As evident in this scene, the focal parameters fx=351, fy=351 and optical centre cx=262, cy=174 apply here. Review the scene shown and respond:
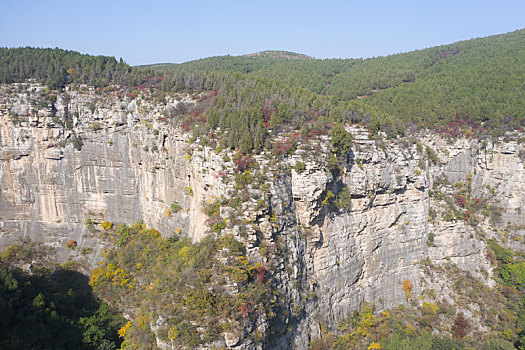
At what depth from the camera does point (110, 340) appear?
1146 inches

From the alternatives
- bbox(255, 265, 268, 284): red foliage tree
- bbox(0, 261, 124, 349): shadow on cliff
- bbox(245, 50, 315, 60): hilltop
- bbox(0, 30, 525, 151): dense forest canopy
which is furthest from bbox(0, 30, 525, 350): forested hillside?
bbox(245, 50, 315, 60): hilltop

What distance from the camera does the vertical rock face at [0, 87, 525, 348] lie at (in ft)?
98.8

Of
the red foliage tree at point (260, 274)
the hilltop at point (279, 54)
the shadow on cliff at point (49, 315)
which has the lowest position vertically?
the shadow on cliff at point (49, 315)

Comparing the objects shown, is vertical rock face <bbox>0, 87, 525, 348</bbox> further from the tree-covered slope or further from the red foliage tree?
the tree-covered slope

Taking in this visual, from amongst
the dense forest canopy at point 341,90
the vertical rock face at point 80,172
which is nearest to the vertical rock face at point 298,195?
the vertical rock face at point 80,172

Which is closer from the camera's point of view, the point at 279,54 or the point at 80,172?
the point at 80,172

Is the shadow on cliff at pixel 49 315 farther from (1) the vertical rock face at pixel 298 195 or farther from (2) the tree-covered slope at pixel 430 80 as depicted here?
(2) the tree-covered slope at pixel 430 80

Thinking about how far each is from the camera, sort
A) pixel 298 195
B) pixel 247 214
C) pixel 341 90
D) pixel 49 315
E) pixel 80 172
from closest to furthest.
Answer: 1. pixel 247 214
2. pixel 49 315
3. pixel 298 195
4. pixel 80 172
5. pixel 341 90

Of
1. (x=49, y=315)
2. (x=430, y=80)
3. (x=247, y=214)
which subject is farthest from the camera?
(x=430, y=80)

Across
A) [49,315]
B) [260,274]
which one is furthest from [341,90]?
[49,315]

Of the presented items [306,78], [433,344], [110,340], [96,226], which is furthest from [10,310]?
[306,78]

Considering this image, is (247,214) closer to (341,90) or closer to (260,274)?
(260,274)

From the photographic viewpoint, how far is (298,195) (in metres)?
29.9

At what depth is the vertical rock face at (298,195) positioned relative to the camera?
98.8 ft
